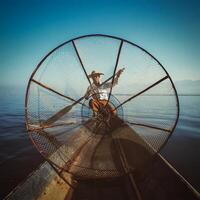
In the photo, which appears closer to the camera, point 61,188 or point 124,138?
point 61,188

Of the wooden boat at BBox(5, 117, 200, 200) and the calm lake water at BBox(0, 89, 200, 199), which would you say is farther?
the calm lake water at BBox(0, 89, 200, 199)

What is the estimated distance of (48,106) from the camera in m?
4.25

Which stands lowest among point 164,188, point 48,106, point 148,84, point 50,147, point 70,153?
point 164,188

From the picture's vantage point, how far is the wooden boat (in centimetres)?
323

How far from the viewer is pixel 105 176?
12.7 feet

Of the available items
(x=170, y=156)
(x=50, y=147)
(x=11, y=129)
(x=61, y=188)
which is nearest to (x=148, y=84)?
(x=50, y=147)

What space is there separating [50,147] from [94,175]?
122 cm

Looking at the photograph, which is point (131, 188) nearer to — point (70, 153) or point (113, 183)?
point (113, 183)

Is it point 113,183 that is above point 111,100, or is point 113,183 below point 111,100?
below

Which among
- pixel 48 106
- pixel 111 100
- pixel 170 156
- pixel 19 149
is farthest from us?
pixel 19 149

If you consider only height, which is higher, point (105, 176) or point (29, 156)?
point (105, 176)

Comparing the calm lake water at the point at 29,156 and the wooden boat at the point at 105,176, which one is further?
the calm lake water at the point at 29,156

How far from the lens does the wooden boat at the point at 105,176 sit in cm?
323

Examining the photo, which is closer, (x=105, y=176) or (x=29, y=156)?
(x=105, y=176)
